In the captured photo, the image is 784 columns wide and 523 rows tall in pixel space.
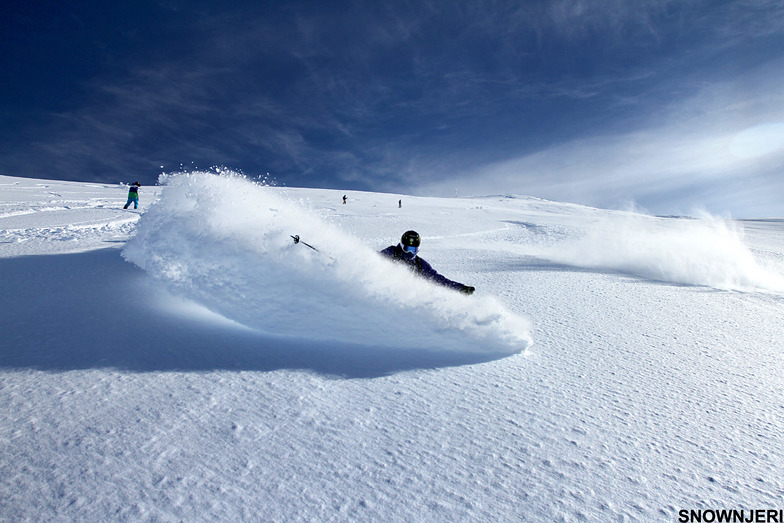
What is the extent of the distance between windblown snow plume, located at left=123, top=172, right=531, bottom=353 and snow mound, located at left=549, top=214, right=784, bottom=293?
588cm

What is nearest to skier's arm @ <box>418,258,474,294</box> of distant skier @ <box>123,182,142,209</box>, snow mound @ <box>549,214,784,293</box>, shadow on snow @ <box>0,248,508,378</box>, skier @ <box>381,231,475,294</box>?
skier @ <box>381,231,475,294</box>

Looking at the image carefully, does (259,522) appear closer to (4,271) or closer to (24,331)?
(24,331)

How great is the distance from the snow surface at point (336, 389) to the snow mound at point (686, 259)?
2.48 m

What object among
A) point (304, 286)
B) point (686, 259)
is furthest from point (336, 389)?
point (686, 259)

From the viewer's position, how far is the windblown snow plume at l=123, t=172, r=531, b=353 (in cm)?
322

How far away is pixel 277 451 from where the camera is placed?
163cm

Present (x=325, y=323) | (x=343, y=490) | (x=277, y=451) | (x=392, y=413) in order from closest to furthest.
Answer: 1. (x=343, y=490)
2. (x=277, y=451)
3. (x=392, y=413)
4. (x=325, y=323)

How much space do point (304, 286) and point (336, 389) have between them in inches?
54.8

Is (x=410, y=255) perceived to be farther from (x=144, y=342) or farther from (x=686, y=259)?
(x=686, y=259)

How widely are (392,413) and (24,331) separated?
2994mm

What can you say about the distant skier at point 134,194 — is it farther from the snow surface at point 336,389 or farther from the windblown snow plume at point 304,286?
the windblown snow plume at point 304,286

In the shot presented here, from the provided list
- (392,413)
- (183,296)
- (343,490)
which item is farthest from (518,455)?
(183,296)

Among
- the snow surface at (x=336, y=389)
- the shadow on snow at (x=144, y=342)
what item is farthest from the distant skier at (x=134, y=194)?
the shadow on snow at (x=144, y=342)

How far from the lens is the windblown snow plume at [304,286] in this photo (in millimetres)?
3225
